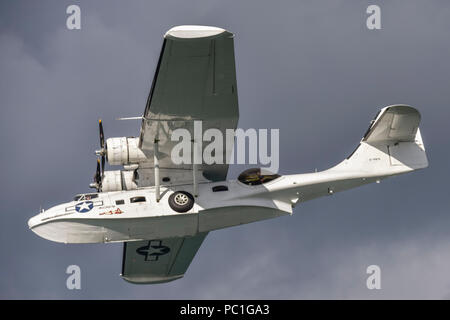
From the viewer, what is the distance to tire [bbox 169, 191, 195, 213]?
21031 millimetres

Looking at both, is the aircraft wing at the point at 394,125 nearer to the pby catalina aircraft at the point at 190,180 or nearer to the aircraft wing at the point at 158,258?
the pby catalina aircraft at the point at 190,180

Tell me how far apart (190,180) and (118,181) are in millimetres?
2375

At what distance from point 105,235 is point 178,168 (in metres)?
3.28

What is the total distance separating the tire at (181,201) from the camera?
69.0ft

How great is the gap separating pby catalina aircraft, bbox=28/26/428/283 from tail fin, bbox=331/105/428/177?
1.3 inches

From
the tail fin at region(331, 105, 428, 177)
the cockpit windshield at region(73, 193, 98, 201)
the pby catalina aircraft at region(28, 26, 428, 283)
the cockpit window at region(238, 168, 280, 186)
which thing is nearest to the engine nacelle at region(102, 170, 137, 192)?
the pby catalina aircraft at region(28, 26, 428, 283)

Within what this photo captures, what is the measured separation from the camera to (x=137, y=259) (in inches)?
990

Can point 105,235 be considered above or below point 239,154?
below

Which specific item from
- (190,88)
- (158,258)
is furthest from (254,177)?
(158,258)

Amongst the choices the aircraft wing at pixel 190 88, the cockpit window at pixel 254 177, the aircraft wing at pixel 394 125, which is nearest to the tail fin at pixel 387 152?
the aircraft wing at pixel 394 125

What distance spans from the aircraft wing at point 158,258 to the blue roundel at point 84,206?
13.0 feet

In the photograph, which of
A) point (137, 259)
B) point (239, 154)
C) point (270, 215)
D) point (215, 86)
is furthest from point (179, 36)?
point (137, 259)

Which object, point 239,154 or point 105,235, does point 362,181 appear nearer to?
point 239,154

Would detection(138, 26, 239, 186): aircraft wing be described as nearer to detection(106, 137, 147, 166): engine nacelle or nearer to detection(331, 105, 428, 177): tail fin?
detection(106, 137, 147, 166): engine nacelle
